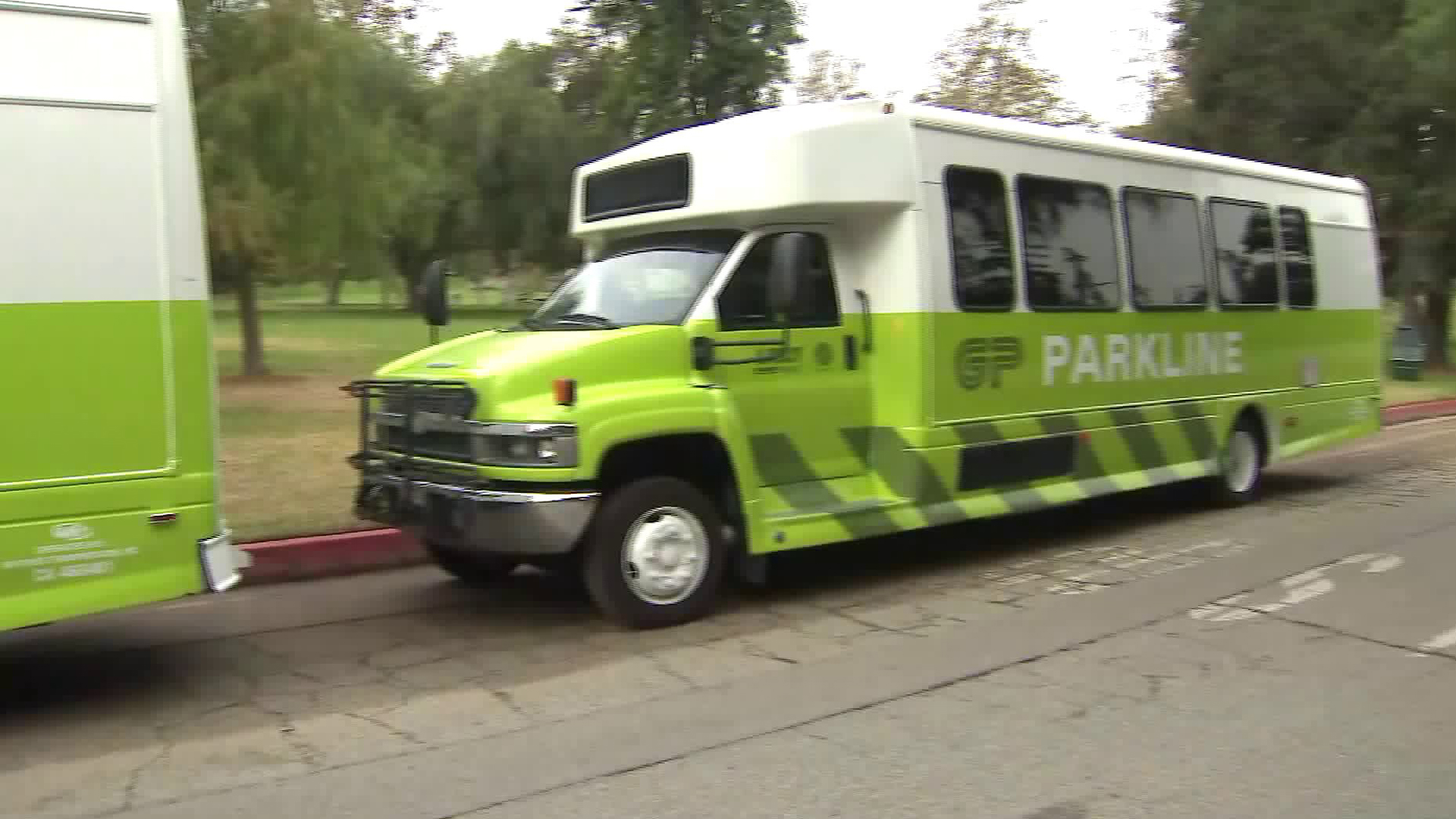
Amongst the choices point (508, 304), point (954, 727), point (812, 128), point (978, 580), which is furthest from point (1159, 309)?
point (508, 304)

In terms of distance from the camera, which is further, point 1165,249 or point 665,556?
point 1165,249

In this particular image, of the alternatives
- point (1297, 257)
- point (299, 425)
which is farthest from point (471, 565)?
point (1297, 257)

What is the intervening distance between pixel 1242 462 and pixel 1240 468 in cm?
7

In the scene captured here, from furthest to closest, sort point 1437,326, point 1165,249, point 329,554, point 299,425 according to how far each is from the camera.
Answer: point 1437,326
point 299,425
point 1165,249
point 329,554

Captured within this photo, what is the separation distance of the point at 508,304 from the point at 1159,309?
47112 mm

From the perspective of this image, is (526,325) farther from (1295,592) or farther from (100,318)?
(1295,592)

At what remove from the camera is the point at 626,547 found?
664cm

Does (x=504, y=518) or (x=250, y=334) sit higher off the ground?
(x=250, y=334)

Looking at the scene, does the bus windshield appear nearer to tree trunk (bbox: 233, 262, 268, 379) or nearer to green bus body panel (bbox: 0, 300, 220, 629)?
green bus body panel (bbox: 0, 300, 220, 629)

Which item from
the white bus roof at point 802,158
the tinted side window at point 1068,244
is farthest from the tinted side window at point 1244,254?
the white bus roof at point 802,158

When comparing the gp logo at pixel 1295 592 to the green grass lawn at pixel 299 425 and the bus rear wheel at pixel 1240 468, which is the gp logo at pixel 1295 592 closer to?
the bus rear wheel at pixel 1240 468

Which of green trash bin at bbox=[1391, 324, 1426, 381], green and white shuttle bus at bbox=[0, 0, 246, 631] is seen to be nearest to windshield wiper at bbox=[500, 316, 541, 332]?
green and white shuttle bus at bbox=[0, 0, 246, 631]

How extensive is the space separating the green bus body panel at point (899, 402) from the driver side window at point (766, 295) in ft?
0.25

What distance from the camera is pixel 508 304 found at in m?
54.9
